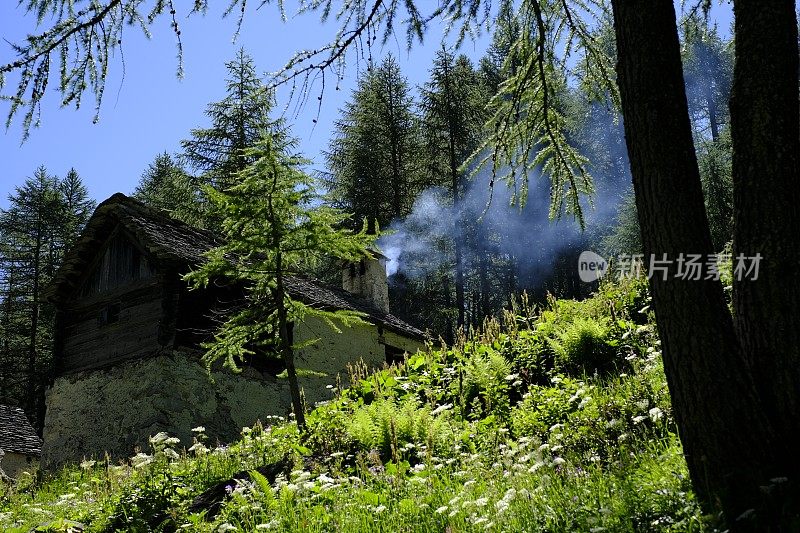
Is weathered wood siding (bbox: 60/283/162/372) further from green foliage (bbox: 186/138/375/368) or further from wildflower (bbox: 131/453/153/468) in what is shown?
wildflower (bbox: 131/453/153/468)

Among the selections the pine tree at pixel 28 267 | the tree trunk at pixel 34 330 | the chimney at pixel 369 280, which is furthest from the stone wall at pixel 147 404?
the pine tree at pixel 28 267

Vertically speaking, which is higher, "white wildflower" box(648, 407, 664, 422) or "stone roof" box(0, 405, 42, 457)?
"white wildflower" box(648, 407, 664, 422)

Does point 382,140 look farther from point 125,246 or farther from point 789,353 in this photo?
point 789,353

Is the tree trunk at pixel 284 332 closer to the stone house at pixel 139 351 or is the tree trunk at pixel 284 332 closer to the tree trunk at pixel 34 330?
the stone house at pixel 139 351

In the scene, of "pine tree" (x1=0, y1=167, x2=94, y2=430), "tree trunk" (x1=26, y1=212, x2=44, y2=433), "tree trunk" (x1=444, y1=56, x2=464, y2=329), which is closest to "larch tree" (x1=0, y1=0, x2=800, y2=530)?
"tree trunk" (x1=444, y1=56, x2=464, y2=329)

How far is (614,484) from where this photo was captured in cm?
410

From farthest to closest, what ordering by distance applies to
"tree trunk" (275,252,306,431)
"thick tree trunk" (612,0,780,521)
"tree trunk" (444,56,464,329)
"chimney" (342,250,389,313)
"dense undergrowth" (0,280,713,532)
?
"tree trunk" (444,56,464,329) < "chimney" (342,250,389,313) < "tree trunk" (275,252,306,431) < "dense undergrowth" (0,280,713,532) < "thick tree trunk" (612,0,780,521)

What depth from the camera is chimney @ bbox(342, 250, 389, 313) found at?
914 inches

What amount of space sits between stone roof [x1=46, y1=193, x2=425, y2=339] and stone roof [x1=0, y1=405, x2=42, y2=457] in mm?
11957

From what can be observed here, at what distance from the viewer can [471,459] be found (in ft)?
17.5

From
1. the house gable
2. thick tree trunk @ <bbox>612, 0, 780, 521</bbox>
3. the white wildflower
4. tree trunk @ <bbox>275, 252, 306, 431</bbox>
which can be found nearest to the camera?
thick tree trunk @ <bbox>612, 0, 780, 521</bbox>

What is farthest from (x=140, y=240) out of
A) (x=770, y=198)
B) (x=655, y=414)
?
(x=770, y=198)

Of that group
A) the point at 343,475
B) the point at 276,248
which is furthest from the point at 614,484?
the point at 276,248

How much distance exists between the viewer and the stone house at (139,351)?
538 inches
